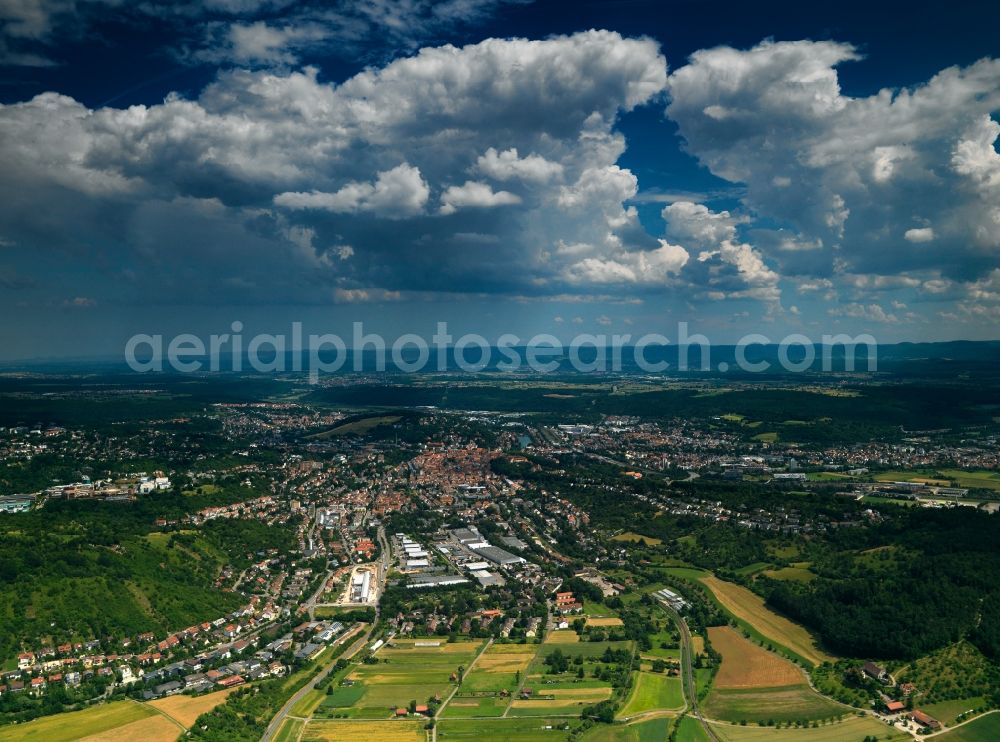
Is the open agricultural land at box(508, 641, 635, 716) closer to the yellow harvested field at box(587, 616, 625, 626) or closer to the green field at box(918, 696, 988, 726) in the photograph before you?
the yellow harvested field at box(587, 616, 625, 626)

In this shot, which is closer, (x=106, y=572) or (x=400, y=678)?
(x=400, y=678)

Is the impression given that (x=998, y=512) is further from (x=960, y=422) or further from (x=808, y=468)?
(x=960, y=422)

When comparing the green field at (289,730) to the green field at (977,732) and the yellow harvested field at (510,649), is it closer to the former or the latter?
the yellow harvested field at (510,649)

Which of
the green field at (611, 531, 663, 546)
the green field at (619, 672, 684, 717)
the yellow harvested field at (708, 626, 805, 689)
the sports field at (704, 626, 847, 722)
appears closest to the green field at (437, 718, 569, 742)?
the green field at (619, 672, 684, 717)

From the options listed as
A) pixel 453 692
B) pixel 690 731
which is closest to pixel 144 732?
pixel 453 692

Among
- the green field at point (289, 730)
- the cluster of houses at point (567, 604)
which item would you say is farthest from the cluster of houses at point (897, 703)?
the green field at point (289, 730)

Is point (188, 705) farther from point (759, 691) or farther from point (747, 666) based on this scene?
point (747, 666)

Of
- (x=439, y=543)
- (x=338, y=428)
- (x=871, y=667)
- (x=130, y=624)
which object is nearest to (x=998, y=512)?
(x=871, y=667)
